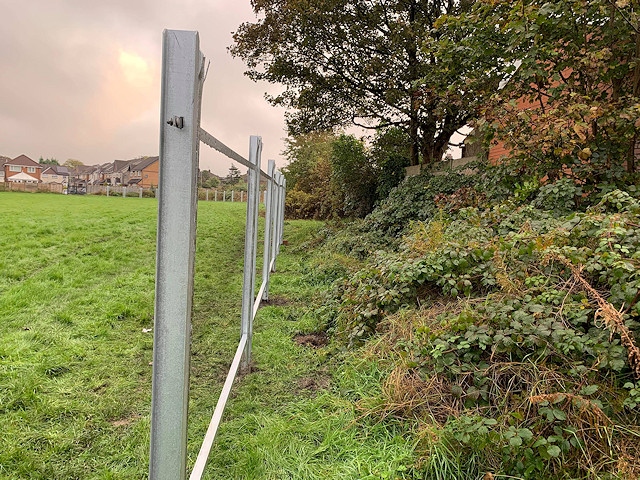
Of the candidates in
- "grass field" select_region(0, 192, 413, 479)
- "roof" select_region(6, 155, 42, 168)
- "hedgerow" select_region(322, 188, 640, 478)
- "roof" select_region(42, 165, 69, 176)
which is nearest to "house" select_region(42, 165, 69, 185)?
"roof" select_region(42, 165, 69, 176)

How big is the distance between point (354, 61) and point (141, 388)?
30.8 ft

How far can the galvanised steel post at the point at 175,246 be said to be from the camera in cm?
115

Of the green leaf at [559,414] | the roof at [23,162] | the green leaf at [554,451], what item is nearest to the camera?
the green leaf at [554,451]

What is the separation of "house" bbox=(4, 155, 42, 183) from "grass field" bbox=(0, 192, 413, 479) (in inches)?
2525

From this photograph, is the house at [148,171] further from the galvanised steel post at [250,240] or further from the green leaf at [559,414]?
the green leaf at [559,414]

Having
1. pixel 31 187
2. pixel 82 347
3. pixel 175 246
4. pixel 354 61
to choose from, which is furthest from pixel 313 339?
pixel 31 187

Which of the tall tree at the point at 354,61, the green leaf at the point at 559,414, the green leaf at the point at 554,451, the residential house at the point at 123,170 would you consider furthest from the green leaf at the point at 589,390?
the tall tree at the point at 354,61

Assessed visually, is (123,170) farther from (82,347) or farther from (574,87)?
(574,87)

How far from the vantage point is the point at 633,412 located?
1.84 m

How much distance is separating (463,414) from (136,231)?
9.01 metres

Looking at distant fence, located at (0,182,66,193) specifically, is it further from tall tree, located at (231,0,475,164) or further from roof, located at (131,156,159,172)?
roof, located at (131,156,159,172)

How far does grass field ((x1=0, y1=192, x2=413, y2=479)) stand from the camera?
1969 mm

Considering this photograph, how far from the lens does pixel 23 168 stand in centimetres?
5962

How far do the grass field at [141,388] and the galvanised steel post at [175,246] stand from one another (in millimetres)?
578
